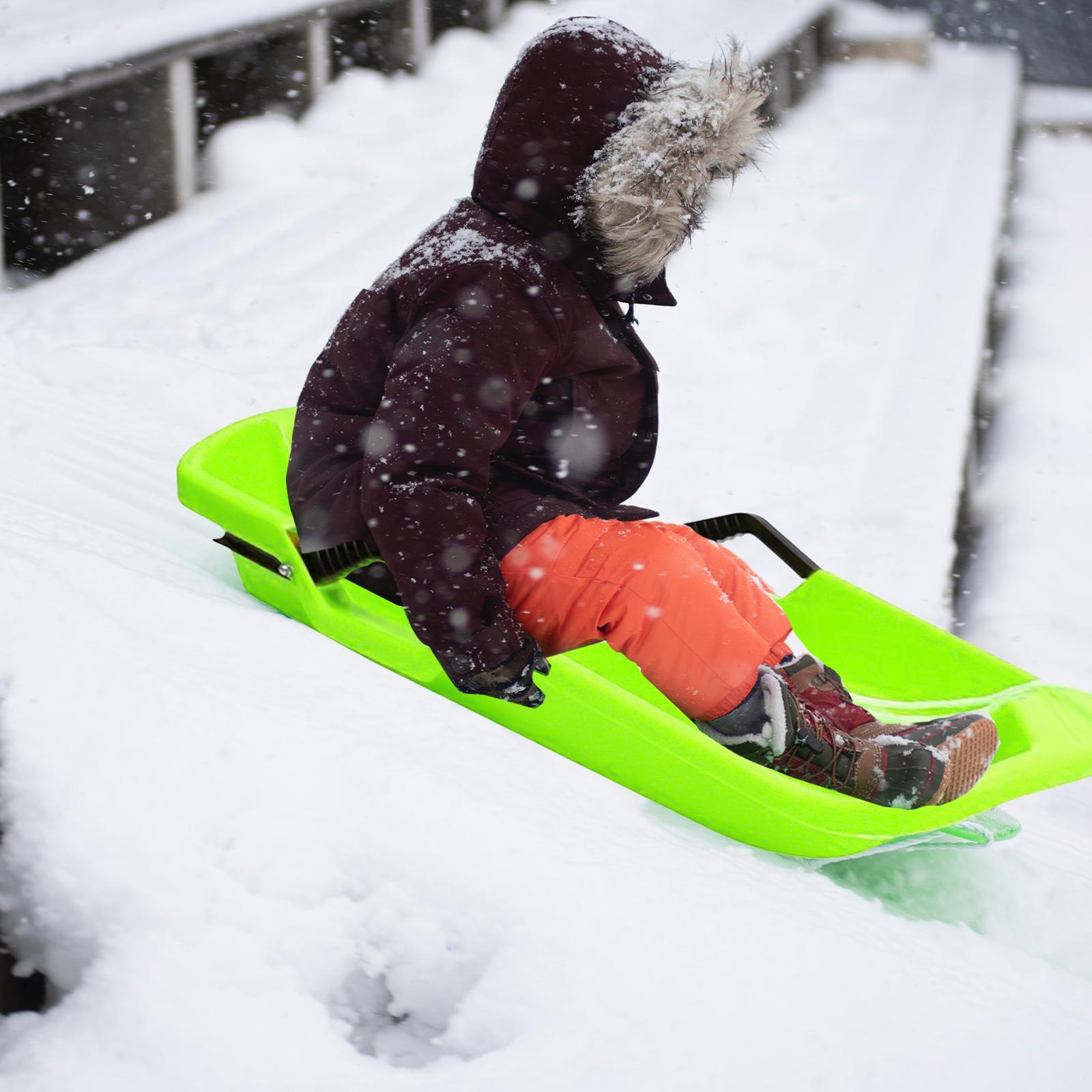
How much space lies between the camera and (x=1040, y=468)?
297cm

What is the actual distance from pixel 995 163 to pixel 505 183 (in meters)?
4.81

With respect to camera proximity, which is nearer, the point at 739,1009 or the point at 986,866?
the point at 739,1009

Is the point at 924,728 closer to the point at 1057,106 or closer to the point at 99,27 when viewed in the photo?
the point at 99,27

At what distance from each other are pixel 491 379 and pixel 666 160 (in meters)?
0.30

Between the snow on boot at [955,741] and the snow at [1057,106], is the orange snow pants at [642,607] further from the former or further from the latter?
the snow at [1057,106]

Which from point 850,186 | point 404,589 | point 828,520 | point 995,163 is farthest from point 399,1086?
point 995,163

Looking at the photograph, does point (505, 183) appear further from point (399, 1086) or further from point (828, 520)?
point (828, 520)

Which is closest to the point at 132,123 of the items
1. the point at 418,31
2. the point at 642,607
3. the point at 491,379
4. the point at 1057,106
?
Result: the point at 418,31

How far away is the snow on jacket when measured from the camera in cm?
118

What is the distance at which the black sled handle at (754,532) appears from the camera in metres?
1.70

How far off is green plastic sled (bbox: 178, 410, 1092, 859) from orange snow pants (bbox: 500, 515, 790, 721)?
0.14 ft

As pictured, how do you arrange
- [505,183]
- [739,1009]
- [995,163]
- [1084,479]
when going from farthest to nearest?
1. [995,163]
2. [1084,479]
3. [505,183]
4. [739,1009]

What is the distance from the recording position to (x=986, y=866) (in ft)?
4.48

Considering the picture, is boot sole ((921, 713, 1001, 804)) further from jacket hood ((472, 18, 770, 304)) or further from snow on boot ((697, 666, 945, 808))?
jacket hood ((472, 18, 770, 304))
